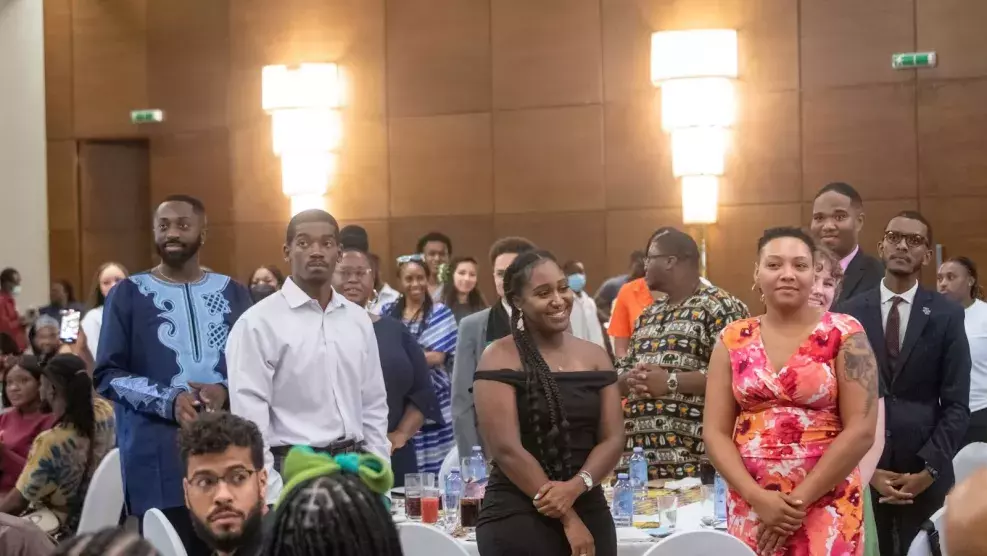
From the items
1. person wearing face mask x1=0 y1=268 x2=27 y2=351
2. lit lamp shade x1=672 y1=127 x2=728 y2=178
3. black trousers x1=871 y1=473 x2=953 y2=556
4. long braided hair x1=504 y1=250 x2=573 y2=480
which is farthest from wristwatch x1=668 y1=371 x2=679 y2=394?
person wearing face mask x1=0 y1=268 x2=27 y2=351

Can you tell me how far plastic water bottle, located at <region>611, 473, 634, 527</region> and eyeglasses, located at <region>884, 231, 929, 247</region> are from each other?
4.30 ft

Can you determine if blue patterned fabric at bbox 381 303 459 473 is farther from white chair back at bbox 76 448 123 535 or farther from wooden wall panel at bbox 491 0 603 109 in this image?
wooden wall panel at bbox 491 0 603 109

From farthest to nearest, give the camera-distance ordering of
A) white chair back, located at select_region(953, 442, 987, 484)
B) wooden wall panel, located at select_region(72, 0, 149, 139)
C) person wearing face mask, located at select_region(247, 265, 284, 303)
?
wooden wall panel, located at select_region(72, 0, 149, 139), person wearing face mask, located at select_region(247, 265, 284, 303), white chair back, located at select_region(953, 442, 987, 484)

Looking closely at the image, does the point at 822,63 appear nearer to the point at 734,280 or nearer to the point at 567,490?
the point at 734,280

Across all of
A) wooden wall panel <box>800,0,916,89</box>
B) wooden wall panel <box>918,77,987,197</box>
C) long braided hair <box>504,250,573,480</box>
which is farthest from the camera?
wooden wall panel <box>800,0,916,89</box>

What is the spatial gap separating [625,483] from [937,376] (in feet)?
3.94

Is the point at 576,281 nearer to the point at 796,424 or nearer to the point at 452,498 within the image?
the point at 452,498

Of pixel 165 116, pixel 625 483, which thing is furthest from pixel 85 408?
pixel 165 116

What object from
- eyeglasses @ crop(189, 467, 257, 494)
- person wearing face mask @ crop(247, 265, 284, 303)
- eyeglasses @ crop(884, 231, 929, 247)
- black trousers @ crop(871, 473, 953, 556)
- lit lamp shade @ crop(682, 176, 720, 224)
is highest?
lit lamp shade @ crop(682, 176, 720, 224)

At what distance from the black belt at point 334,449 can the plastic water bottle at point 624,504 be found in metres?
0.86

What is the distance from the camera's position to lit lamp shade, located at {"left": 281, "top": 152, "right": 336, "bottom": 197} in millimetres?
10367

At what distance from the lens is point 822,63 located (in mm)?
9141

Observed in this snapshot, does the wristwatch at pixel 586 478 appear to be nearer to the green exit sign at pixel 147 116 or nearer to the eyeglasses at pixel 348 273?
the eyeglasses at pixel 348 273

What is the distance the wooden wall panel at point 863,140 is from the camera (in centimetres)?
897
